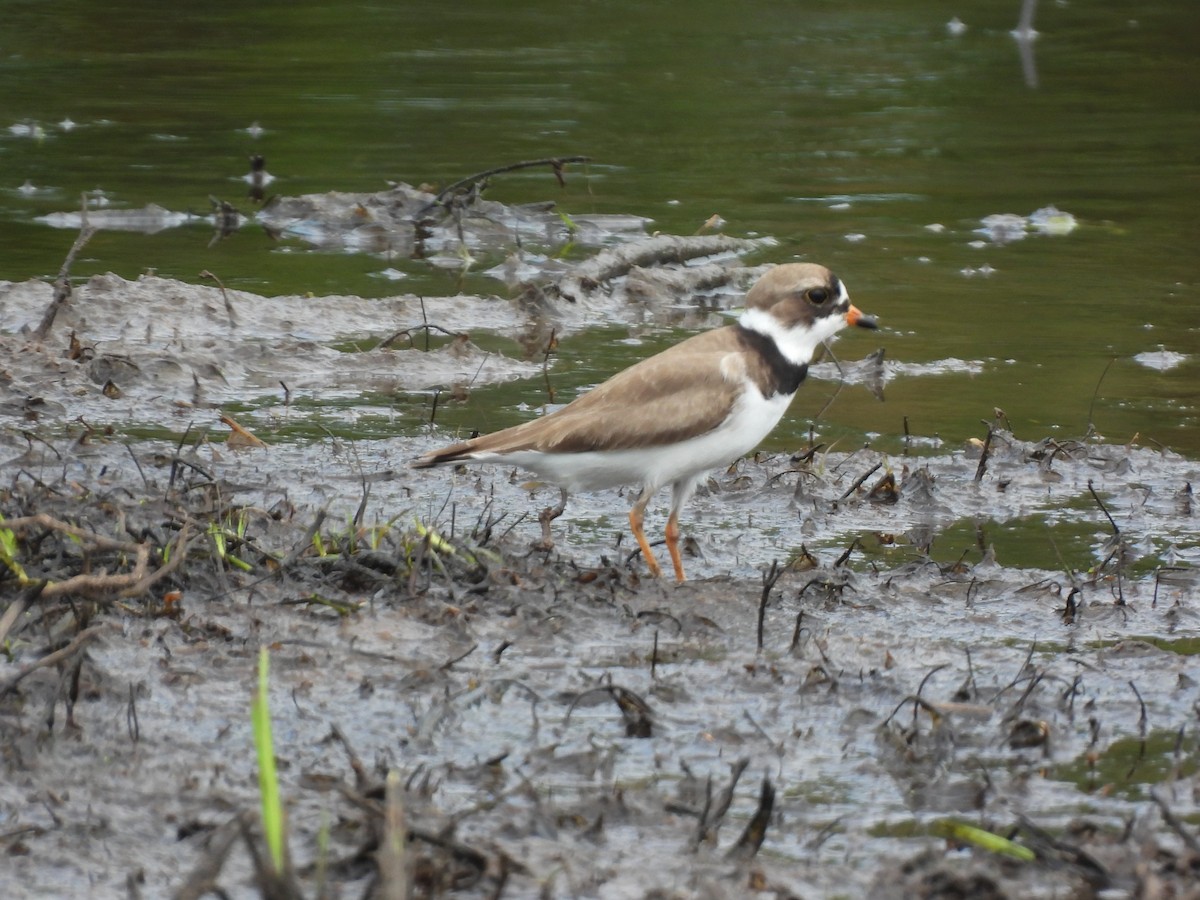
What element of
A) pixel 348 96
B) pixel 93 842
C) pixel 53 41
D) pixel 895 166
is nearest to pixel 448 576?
pixel 93 842

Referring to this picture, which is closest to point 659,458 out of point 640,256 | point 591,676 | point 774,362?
point 774,362

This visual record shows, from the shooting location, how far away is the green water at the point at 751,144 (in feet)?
28.8

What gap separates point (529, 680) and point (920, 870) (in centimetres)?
137

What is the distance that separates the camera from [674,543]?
573 cm

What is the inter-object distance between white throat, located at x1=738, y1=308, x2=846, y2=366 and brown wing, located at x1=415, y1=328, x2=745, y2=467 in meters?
0.20

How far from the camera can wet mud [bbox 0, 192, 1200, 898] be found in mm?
3510

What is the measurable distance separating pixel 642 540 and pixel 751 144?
Result: 28.4 feet

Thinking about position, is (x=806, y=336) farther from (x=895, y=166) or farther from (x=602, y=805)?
(x=895, y=166)

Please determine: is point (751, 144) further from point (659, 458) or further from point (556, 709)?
point (556, 709)

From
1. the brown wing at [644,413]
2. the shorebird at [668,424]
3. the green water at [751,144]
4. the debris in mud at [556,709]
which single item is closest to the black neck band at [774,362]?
the shorebird at [668,424]

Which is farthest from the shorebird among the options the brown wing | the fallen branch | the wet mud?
the fallen branch

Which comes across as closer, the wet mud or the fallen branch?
the wet mud

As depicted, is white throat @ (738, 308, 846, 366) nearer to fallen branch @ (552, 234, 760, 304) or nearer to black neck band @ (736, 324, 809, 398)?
black neck band @ (736, 324, 809, 398)

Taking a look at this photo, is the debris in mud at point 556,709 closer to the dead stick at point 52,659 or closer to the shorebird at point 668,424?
the dead stick at point 52,659
